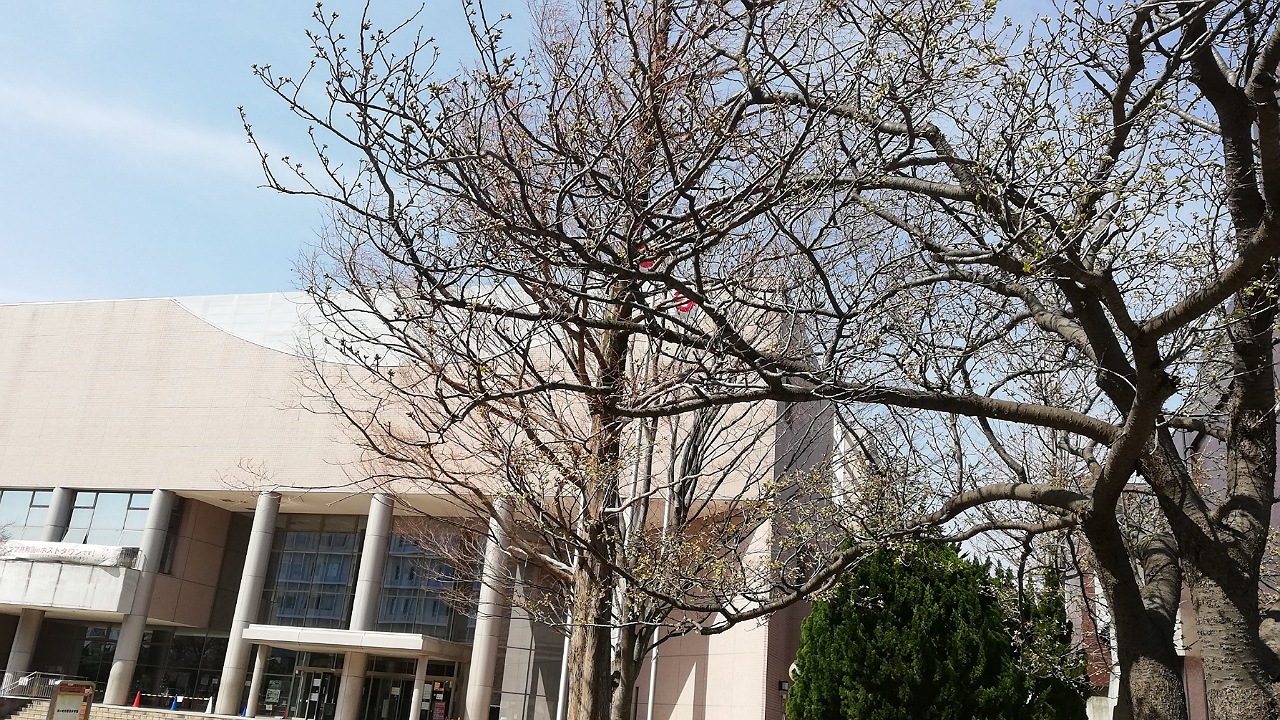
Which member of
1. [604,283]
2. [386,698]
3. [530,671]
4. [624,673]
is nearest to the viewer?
[604,283]

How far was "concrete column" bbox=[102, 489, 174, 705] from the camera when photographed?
28016 mm

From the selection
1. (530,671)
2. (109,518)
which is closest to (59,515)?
(109,518)

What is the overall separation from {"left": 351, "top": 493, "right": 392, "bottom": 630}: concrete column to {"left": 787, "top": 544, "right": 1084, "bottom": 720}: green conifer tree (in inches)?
726

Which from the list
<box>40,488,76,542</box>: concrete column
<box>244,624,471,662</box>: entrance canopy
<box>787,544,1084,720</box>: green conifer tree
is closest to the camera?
<box>787,544,1084,720</box>: green conifer tree

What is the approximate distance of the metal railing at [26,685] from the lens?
26.8 meters

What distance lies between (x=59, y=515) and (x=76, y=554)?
2.30 metres

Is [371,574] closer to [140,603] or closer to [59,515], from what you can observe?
[140,603]

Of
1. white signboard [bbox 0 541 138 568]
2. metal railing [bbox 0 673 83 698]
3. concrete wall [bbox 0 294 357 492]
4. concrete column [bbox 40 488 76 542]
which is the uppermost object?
concrete wall [bbox 0 294 357 492]

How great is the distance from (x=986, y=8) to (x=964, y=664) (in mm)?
7389

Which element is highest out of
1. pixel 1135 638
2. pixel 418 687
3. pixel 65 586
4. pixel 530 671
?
pixel 65 586

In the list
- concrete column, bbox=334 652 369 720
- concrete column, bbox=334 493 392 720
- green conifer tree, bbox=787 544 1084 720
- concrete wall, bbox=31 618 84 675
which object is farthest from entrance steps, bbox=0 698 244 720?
green conifer tree, bbox=787 544 1084 720

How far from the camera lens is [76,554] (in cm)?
2830

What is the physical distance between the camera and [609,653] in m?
9.94

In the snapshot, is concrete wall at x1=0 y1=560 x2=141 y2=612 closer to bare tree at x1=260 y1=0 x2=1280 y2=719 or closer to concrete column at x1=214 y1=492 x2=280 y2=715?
concrete column at x1=214 y1=492 x2=280 y2=715
